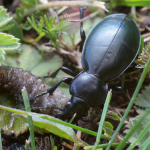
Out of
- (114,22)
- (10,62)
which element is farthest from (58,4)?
(10,62)

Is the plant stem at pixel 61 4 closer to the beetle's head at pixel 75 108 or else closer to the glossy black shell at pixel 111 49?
the glossy black shell at pixel 111 49

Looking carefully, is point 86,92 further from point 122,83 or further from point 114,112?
point 122,83

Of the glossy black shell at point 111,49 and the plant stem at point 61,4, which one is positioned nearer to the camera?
the glossy black shell at point 111,49

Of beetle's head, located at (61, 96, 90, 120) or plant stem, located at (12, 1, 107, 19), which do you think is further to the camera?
plant stem, located at (12, 1, 107, 19)

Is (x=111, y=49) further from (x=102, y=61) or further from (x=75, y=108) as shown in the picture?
(x=75, y=108)

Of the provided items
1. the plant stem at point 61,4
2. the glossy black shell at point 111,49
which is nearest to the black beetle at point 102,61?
the glossy black shell at point 111,49

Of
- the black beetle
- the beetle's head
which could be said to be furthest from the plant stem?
the beetle's head

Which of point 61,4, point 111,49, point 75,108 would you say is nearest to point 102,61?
point 111,49

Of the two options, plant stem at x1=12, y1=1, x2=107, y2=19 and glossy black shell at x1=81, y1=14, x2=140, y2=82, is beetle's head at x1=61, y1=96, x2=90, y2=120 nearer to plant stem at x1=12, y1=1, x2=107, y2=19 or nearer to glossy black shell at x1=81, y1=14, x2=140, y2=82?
glossy black shell at x1=81, y1=14, x2=140, y2=82
